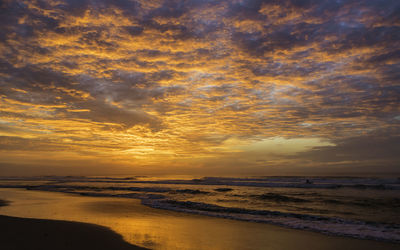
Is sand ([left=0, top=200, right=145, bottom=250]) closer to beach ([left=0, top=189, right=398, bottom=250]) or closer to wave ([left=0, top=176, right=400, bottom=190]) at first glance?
beach ([left=0, top=189, right=398, bottom=250])

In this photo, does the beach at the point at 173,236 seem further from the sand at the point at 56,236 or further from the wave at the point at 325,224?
the wave at the point at 325,224

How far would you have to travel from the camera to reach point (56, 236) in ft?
27.1

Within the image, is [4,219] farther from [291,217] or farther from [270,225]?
[291,217]

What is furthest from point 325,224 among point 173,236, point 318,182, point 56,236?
point 318,182

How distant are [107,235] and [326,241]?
25.5 feet

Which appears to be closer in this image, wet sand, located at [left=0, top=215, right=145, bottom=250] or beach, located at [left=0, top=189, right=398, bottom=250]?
wet sand, located at [left=0, top=215, right=145, bottom=250]

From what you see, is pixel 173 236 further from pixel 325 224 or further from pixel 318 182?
pixel 318 182

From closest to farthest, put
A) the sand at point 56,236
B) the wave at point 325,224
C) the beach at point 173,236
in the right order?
the sand at point 56,236 < the beach at point 173,236 < the wave at point 325,224

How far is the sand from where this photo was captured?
23.8 ft

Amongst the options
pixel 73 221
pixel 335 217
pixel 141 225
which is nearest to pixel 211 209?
pixel 141 225

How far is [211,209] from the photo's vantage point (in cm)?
1527

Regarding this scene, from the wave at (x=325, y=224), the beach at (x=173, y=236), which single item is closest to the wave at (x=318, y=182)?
the wave at (x=325, y=224)

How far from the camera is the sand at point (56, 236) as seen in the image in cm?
725

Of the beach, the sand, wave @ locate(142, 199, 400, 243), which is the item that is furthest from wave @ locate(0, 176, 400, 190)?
the sand
